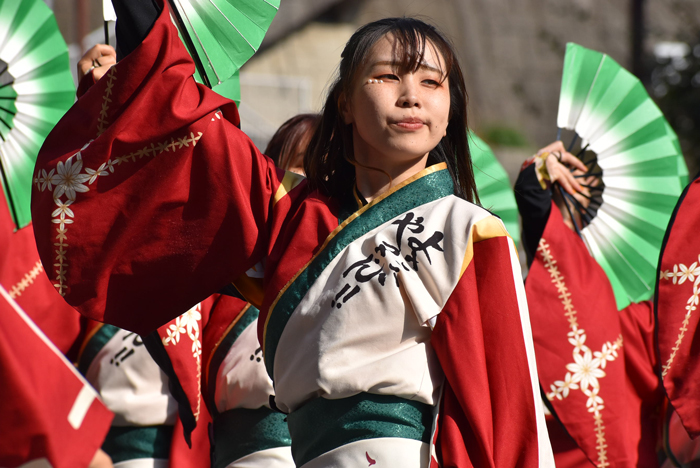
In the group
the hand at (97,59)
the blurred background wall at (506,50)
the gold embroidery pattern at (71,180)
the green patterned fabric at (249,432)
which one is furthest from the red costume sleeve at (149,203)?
the blurred background wall at (506,50)

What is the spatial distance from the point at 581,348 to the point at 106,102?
1535mm

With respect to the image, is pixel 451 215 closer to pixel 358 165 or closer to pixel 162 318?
pixel 358 165

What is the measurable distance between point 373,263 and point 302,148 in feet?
3.17

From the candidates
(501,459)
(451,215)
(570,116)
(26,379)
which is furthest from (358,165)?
(570,116)

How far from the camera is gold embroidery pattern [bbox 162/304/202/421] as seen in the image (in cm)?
210

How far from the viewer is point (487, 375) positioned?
147 centimetres

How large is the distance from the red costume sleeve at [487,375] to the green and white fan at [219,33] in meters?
0.70

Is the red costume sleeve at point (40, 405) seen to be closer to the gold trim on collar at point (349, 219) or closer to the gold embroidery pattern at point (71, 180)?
the gold embroidery pattern at point (71, 180)

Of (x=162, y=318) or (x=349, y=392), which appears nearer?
(x=349, y=392)

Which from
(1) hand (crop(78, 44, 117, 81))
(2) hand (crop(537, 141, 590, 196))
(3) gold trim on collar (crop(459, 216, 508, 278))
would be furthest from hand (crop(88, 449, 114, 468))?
(2) hand (crop(537, 141, 590, 196))

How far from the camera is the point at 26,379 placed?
1.65 meters

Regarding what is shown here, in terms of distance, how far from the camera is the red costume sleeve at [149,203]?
5.35 ft

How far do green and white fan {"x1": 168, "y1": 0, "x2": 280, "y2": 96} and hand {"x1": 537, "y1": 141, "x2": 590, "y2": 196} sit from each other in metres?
1.26

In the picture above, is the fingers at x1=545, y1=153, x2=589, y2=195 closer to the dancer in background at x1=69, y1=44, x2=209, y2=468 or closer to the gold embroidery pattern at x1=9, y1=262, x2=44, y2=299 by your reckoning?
the dancer in background at x1=69, y1=44, x2=209, y2=468
